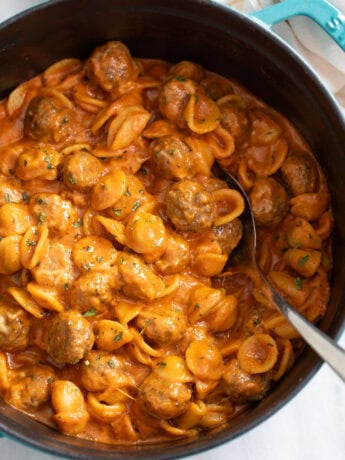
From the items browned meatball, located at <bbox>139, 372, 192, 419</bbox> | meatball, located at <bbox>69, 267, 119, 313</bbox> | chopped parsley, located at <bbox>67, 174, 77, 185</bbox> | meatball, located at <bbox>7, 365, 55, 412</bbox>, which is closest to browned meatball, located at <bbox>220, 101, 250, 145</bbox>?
chopped parsley, located at <bbox>67, 174, 77, 185</bbox>

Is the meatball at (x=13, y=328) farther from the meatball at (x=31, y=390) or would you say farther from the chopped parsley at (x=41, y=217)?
the chopped parsley at (x=41, y=217)

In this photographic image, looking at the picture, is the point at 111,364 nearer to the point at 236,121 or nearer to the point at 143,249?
the point at 143,249

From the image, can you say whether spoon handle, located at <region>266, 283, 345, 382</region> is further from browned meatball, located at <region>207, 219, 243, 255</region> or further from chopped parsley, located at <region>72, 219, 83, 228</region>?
chopped parsley, located at <region>72, 219, 83, 228</region>

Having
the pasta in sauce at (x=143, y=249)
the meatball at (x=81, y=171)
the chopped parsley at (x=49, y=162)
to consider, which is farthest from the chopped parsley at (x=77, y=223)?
the chopped parsley at (x=49, y=162)

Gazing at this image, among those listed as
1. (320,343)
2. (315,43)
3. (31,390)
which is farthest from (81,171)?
→ (315,43)

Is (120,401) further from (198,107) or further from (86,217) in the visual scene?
(198,107)
